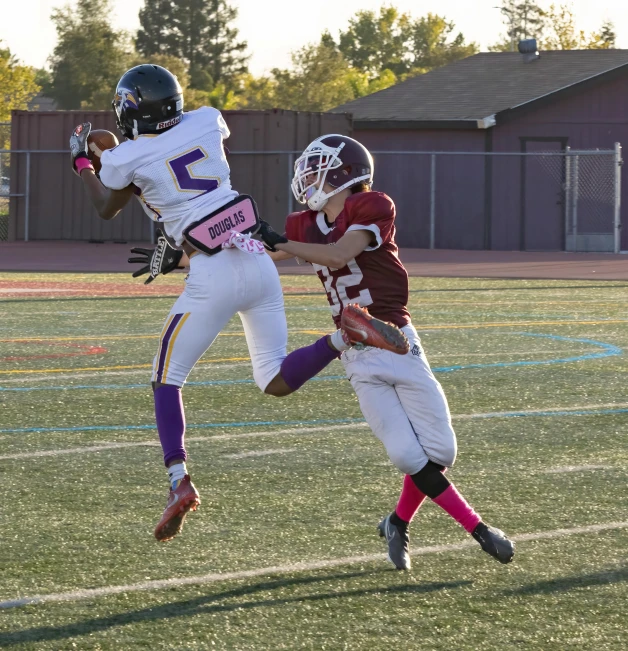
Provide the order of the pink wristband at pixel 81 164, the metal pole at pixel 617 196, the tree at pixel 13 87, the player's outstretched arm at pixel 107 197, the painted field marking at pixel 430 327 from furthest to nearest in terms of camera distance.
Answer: the tree at pixel 13 87 < the metal pole at pixel 617 196 < the painted field marking at pixel 430 327 < the pink wristband at pixel 81 164 < the player's outstretched arm at pixel 107 197

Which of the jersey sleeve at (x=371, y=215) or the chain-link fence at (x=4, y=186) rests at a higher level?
the chain-link fence at (x=4, y=186)

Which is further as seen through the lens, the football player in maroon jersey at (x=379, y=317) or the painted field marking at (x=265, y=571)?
the football player in maroon jersey at (x=379, y=317)

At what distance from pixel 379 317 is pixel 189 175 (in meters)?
1.03

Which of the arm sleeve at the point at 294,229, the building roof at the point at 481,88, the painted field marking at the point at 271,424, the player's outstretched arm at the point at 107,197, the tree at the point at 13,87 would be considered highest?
the tree at the point at 13,87

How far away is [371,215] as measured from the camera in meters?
5.17

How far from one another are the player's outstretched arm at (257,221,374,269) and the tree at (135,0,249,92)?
92.9 metres

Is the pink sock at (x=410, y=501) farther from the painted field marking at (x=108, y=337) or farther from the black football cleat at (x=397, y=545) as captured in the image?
the painted field marking at (x=108, y=337)

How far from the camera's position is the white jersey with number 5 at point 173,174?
5.55 metres

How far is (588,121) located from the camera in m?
30.5

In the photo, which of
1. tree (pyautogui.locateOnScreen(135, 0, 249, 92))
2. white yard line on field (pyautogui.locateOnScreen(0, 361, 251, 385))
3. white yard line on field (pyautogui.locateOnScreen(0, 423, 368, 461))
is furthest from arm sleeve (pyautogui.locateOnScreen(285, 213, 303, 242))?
tree (pyautogui.locateOnScreen(135, 0, 249, 92))

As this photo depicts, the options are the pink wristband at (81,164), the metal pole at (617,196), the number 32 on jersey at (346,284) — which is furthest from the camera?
the metal pole at (617,196)

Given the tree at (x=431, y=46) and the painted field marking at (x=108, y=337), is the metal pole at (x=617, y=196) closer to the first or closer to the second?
the painted field marking at (x=108, y=337)

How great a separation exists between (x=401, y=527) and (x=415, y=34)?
110 m

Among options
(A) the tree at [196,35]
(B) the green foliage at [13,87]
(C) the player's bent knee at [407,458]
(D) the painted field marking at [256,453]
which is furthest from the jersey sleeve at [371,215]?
(A) the tree at [196,35]
